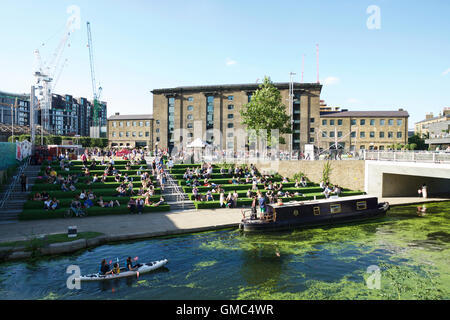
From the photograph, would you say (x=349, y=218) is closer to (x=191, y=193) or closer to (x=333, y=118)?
(x=191, y=193)

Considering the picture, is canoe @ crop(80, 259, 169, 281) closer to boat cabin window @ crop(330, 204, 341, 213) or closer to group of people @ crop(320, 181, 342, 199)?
boat cabin window @ crop(330, 204, 341, 213)

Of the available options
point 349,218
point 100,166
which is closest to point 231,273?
point 349,218

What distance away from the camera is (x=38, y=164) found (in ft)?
117

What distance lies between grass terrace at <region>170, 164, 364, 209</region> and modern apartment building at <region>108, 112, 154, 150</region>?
46735mm

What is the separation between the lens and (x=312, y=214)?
2438 centimetres

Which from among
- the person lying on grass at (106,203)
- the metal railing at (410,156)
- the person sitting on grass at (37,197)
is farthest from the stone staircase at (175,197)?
the metal railing at (410,156)

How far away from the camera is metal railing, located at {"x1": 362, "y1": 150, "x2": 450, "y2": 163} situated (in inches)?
1128

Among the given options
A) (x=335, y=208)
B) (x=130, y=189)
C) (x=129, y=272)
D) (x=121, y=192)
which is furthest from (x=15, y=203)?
(x=335, y=208)

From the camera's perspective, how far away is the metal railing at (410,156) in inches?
1128

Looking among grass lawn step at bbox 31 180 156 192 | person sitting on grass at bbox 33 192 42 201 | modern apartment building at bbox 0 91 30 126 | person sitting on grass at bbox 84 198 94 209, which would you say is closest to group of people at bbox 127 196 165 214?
person sitting on grass at bbox 84 198 94 209

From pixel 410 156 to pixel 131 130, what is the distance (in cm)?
6891

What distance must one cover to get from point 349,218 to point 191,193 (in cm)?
1474

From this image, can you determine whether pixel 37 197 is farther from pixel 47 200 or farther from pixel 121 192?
pixel 121 192
